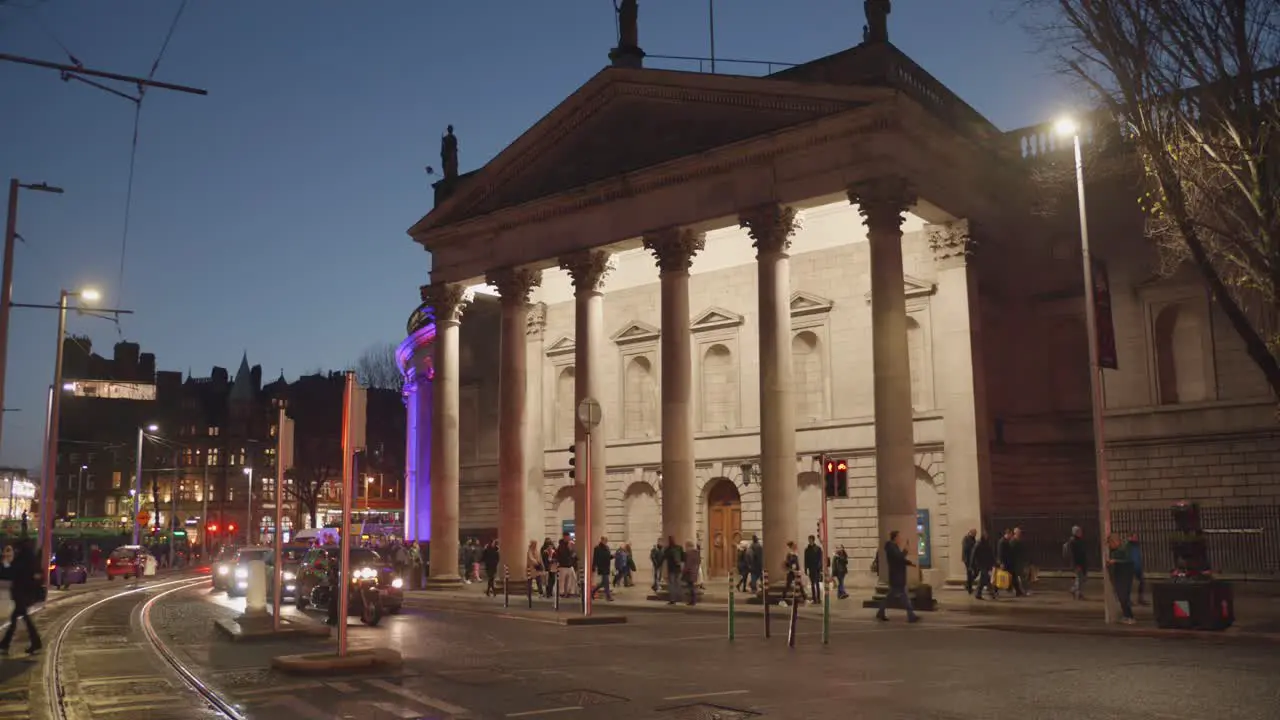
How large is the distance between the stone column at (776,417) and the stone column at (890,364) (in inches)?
102

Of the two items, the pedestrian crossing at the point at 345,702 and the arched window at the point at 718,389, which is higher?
the arched window at the point at 718,389

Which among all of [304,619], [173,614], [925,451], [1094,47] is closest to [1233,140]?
[1094,47]

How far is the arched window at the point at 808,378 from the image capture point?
3809 centimetres

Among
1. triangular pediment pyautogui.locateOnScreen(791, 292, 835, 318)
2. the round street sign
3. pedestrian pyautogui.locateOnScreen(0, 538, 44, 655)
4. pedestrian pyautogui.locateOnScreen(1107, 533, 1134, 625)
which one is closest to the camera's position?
pedestrian pyautogui.locateOnScreen(0, 538, 44, 655)

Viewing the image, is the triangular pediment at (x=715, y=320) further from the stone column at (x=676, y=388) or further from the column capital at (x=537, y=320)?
the column capital at (x=537, y=320)

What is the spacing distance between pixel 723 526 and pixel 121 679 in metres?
28.2

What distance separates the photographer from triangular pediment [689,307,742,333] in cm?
4022

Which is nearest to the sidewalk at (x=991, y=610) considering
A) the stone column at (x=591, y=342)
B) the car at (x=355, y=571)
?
the car at (x=355, y=571)

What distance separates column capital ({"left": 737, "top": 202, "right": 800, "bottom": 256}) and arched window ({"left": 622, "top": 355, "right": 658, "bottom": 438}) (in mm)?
12761

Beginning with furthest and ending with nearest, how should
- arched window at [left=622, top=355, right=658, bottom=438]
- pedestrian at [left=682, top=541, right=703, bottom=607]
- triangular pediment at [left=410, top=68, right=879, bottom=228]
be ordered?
1. arched window at [left=622, top=355, right=658, bottom=438]
2. triangular pediment at [left=410, top=68, right=879, bottom=228]
3. pedestrian at [left=682, top=541, right=703, bottom=607]

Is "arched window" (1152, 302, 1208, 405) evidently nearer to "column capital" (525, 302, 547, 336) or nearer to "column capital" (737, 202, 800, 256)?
"column capital" (737, 202, 800, 256)

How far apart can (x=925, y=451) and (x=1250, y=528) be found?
9.35 metres

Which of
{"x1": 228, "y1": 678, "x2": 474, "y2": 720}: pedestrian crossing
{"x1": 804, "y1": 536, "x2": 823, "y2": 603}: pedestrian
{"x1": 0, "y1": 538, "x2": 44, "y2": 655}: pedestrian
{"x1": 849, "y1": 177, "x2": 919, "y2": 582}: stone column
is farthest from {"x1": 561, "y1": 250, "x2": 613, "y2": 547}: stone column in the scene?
{"x1": 228, "y1": 678, "x2": 474, "y2": 720}: pedestrian crossing

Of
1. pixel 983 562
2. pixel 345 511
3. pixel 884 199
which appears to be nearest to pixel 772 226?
pixel 884 199
